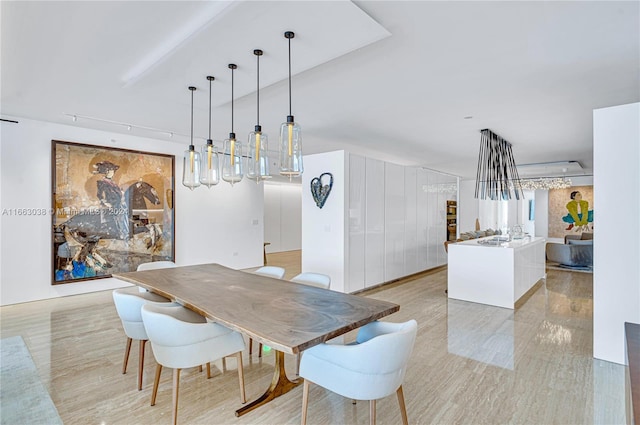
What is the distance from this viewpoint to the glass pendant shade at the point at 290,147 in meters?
2.58

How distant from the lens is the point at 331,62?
122 inches

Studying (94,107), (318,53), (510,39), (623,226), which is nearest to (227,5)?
(318,53)

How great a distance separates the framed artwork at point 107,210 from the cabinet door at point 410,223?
181 inches

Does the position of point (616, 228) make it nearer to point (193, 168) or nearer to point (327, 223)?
point (327, 223)

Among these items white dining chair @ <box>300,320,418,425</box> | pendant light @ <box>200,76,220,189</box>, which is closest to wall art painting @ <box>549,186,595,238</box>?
pendant light @ <box>200,76,220,189</box>

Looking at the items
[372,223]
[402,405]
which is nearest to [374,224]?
[372,223]

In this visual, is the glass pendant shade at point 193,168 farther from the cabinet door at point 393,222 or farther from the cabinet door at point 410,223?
the cabinet door at point 410,223

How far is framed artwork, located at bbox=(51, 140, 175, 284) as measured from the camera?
5.18m

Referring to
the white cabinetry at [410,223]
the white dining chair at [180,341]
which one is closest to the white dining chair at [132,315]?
the white dining chair at [180,341]

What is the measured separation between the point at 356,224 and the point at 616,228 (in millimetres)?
3142

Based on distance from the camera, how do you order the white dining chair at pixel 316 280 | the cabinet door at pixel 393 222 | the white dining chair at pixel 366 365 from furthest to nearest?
the cabinet door at pixel 393 222, the white dining chair at pixel 316 280, the white dining chair at pixel 366 365

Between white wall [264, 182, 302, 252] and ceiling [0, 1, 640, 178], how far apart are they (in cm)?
584

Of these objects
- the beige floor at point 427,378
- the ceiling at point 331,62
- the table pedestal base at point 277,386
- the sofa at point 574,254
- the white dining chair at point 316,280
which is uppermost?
the ceiling at point 331,62

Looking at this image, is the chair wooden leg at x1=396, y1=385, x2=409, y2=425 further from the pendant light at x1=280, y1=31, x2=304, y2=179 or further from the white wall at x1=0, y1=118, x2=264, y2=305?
the white wall at x1=0, y1=118, x2=264, y2=305
